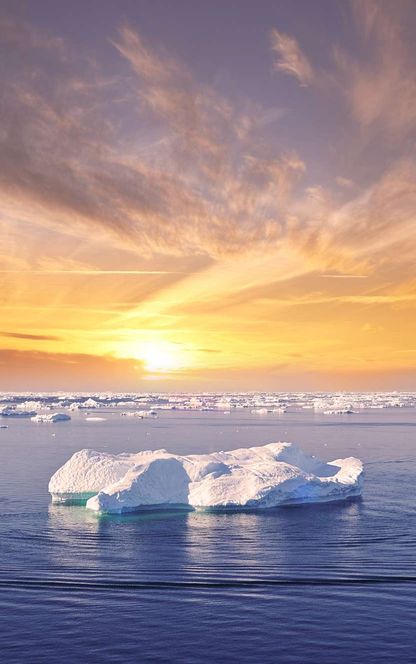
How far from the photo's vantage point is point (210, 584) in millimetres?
30453

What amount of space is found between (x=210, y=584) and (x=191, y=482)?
19539 mm

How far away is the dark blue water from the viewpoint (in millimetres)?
24031

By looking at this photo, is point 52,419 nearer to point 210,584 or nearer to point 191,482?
point 191,482

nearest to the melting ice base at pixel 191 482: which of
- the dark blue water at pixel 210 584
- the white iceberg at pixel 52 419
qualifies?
the dark blue water at pixel 210 584

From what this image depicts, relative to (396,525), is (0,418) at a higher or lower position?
higher

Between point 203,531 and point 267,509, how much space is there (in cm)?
873

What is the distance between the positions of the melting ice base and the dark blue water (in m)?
1.43

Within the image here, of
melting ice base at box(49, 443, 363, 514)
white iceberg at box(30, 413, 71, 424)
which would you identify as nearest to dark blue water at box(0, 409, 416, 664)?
melting ice base at box(49, 443, 363, 514)

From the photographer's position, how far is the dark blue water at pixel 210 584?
24031 mm

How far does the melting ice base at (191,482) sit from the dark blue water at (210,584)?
1.43m

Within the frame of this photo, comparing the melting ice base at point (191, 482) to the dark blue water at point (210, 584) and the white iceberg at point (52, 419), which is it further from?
the white iceberg at point (52, 419)

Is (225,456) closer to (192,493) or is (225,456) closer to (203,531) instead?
(192,493)

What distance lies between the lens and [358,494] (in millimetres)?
54312

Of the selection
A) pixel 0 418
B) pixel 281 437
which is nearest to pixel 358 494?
pixel 281 437
